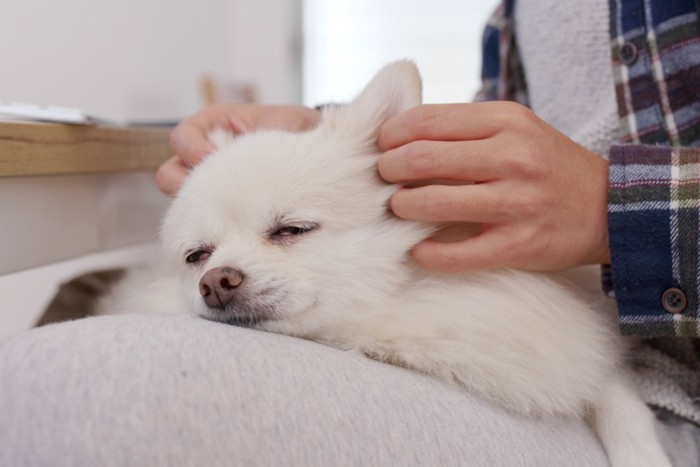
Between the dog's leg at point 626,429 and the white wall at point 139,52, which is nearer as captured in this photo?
the dog's leg at point 626,429

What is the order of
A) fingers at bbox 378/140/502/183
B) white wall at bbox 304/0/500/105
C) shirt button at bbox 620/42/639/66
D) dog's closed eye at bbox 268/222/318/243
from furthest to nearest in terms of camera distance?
white wall at bbox 304/0/500/105
shirt button at bbox 620/42/639/66
dog's closed eye at bbox 268/222/318/243
fingers at bbox 378/140/502/183

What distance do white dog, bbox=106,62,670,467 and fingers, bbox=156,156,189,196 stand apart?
126 mm

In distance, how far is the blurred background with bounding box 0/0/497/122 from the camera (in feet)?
5.13

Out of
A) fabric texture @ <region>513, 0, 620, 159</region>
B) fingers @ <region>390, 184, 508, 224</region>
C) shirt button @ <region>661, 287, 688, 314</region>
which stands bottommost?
shirt button @ <region>661, 287, 688, 314</region>

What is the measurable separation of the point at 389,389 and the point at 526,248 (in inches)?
10.8

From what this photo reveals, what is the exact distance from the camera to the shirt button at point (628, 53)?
0.97 m

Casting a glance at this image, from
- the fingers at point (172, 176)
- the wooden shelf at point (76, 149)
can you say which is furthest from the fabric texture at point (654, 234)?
the wooden shelf at point (76, 149)

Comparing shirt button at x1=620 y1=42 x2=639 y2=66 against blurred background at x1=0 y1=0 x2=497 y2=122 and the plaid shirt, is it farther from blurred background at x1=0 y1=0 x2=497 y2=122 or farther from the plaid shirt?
blurred background at x1=0 y1=0 x2=497 y2=122

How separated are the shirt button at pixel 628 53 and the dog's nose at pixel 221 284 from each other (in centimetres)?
75

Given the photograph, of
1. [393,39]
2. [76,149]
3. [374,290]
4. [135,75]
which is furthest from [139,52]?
[374,290]

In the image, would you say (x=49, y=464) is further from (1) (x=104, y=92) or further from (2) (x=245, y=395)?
(1) (x=104, y=92)

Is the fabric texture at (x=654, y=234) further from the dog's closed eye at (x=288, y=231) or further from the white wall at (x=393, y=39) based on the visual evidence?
the white wall at (x=393, y=39)

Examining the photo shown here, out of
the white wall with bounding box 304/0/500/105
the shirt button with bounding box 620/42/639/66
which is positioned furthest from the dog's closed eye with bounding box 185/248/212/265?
the white wall with bounding box 304/0/500/105

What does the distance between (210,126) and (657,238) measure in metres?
0.80
